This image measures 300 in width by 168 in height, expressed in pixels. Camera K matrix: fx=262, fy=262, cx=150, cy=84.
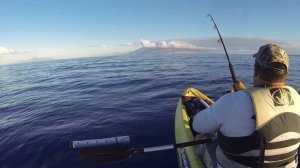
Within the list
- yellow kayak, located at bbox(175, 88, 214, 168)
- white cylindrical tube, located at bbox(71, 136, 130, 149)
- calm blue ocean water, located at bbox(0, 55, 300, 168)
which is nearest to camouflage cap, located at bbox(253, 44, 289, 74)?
yellow kayak, located at bbox(175, 88, 214, 168)

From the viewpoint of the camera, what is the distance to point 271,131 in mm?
3596

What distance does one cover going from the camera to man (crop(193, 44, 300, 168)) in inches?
141

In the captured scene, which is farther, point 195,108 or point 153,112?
point 153,112

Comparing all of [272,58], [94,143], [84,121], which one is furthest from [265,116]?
[84,121]

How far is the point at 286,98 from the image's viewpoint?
145 inches

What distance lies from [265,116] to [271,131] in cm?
25

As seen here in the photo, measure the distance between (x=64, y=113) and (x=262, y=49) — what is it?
1175cm

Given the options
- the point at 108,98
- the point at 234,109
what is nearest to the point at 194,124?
the point at 234,109

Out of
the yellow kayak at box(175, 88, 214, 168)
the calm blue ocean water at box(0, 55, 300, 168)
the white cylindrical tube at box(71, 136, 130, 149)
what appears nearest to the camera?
the yellow kayak at box(175, 88, 214, 168)

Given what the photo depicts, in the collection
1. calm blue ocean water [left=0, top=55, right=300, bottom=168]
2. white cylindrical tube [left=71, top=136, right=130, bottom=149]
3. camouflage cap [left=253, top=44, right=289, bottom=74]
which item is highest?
camouflage cap [left=253, top=44, right=289, bottom=74]

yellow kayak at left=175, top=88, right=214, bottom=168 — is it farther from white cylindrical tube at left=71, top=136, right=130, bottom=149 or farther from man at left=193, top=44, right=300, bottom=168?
man at left=193, top=44, right=300, bottom=168

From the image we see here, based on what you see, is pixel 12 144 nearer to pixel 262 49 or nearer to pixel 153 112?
pixel 153 112

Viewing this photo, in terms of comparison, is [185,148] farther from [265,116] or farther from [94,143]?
[265,116]

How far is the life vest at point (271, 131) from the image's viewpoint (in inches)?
141
